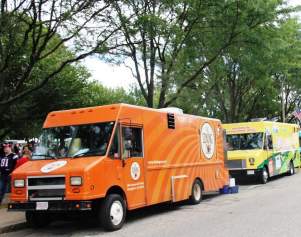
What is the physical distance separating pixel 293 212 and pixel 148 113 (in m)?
4.24

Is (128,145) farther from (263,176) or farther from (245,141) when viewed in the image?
(245,141)

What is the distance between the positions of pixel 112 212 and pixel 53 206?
4.18ft

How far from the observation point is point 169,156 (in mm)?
14242

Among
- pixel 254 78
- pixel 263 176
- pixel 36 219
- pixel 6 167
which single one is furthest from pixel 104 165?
pixel 254 78

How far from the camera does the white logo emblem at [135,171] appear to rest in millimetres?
12492

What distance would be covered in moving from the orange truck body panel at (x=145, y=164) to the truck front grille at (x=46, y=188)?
11 cm

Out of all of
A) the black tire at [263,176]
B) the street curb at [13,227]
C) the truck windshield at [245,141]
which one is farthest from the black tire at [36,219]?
the truck windshield at [245,141]

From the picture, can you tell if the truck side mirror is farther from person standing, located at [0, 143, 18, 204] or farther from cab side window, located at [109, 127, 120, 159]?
person standing, located at [0, 143, 18, 204]

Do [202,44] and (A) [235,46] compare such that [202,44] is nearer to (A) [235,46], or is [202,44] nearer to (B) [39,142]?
(A) [235,46]

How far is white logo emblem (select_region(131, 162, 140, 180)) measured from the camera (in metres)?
12.5

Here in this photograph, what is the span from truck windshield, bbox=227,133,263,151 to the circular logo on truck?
5937 mm

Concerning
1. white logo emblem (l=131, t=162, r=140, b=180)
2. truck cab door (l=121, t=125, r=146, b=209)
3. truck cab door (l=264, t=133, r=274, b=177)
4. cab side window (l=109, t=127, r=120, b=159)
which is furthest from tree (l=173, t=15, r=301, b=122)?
cab side window (l=109, t=127, r=120, b=159)

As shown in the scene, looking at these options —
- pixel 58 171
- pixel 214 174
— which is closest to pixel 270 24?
pixel 214 174

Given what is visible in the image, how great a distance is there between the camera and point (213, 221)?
11.8m
